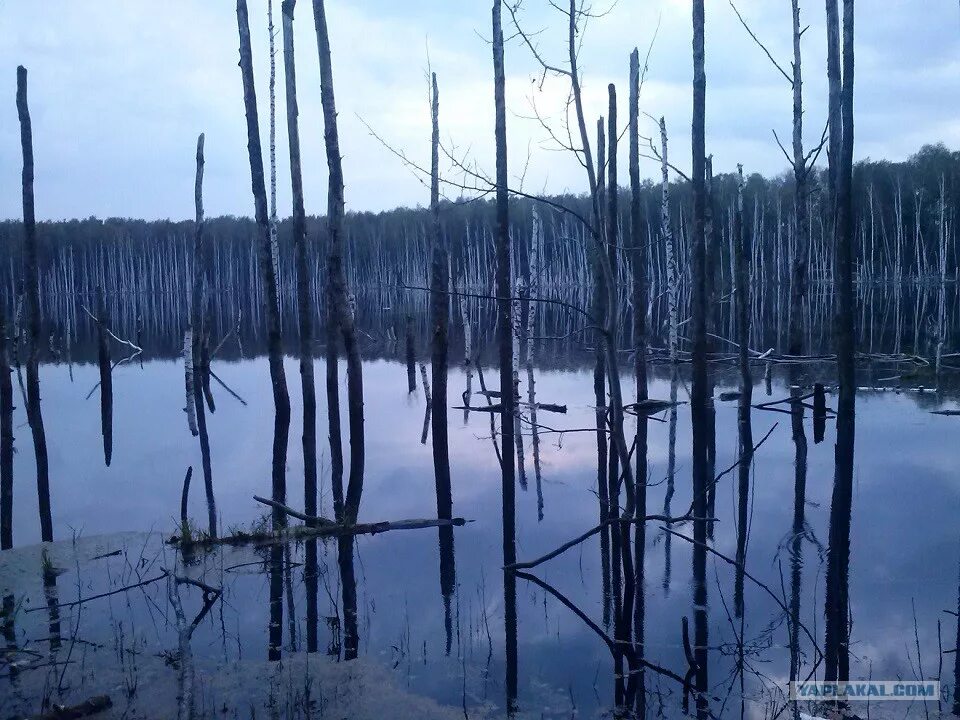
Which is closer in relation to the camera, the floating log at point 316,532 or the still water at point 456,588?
the still water at point 456,588

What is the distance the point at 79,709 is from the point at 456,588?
2.90 metres

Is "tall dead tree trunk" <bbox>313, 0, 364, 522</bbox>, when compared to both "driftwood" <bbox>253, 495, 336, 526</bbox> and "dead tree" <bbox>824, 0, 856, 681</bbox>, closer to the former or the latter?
"driftwood" <bbox>253, 495, 336, 526</bbox>

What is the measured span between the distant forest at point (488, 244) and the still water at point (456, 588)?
33.7 metres

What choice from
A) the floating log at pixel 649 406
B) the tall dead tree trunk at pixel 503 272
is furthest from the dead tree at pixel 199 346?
the floating log at pixel 649 406

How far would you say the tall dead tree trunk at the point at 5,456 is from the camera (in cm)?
820

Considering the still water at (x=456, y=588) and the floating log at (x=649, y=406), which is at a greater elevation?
the floating log at (x=649, y=406)

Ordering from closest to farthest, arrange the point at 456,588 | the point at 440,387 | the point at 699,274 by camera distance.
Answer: the point at 456,588 → the point at 699,274 → the point at 440,387

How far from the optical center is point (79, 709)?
437 cm

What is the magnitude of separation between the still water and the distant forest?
110 ft

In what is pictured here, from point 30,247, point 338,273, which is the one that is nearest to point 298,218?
point 338,273

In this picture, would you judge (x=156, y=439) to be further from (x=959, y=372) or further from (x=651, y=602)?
(x=959, y=372)

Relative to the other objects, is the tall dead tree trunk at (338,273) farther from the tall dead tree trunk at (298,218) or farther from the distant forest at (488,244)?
the distant forest at (488,244)

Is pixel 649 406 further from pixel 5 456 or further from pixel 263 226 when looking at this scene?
pixel 5 456

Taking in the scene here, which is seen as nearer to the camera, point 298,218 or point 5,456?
point 5,456
